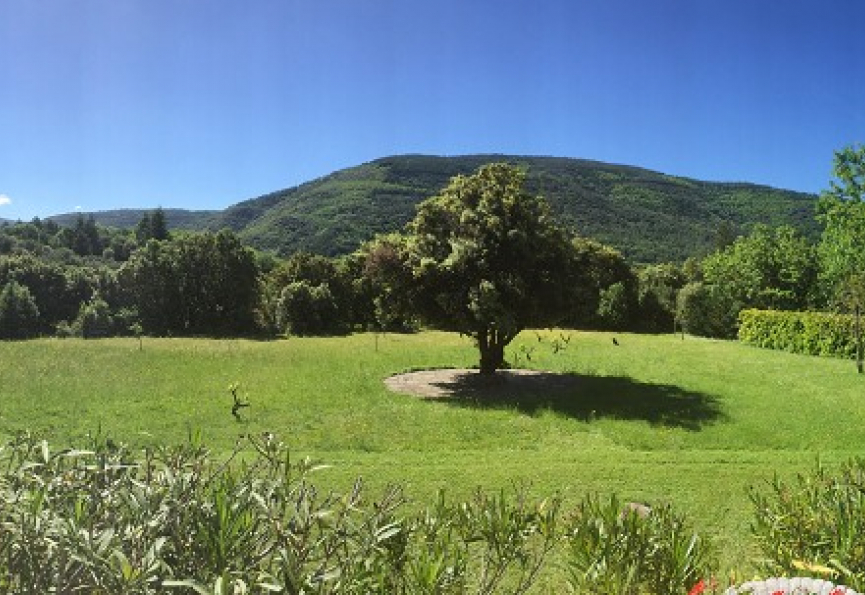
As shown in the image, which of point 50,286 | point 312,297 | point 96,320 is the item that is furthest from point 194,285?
point 50,286

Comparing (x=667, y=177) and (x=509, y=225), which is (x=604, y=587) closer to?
(x=509, y=225)

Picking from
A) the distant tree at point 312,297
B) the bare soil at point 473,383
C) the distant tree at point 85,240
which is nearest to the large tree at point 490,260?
the bare soil at point 473,383

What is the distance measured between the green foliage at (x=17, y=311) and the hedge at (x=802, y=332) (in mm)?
58627

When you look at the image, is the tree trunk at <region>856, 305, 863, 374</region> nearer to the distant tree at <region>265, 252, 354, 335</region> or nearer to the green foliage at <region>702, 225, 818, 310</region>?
the green foliage at <region>702, 225, 818, 310</region>

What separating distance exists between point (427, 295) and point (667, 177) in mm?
179380

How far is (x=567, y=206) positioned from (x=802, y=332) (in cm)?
11041

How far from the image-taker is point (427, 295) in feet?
80.2

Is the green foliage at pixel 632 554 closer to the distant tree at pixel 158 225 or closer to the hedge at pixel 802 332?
the hedge at pixel 802 332

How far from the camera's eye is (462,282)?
78.0 feet

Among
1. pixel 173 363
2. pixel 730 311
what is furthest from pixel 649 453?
pixel 730 311

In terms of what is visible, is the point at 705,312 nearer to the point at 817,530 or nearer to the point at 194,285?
the point at 194,285

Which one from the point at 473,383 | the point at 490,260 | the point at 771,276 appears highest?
the point at 771,276

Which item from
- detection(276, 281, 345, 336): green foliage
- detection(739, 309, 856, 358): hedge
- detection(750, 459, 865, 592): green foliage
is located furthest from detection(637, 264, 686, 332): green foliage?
detection(750, 459, 865, 592): green foliage

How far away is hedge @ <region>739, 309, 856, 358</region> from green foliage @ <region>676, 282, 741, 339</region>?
953 centimetres
